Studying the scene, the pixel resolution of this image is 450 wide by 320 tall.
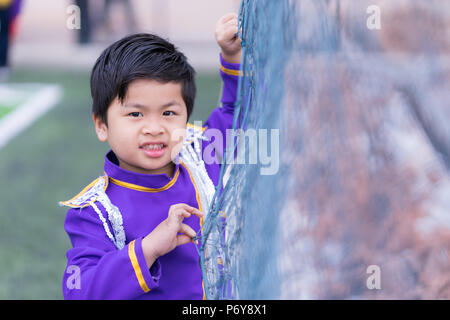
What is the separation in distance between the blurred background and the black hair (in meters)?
0.25

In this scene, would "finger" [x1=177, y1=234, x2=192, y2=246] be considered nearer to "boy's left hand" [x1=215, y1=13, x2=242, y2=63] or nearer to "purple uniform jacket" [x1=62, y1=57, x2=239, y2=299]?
"purple uniform jacket" [x1=62, y1=57, x2=239, y2=299]

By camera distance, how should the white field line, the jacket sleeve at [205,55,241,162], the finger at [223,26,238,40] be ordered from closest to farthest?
the finger at [223,26,238,40] → the jacket sleeve at [205,55,241,162] → the white field line

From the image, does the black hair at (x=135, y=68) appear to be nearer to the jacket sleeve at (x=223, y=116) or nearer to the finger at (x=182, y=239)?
the jacket sleeve at (x=223, y=116)

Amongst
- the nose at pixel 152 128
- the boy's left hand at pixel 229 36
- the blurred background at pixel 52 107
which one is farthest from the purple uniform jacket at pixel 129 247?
the blurred background at pixel 52 107

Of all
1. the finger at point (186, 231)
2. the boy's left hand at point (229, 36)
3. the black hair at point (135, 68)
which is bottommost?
the finger at point (186, 231)

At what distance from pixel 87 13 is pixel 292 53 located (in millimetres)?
7665

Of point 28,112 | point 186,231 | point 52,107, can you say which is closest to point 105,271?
point 186,231

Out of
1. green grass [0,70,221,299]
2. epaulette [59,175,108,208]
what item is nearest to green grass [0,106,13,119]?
green grass [0,70,221,299]

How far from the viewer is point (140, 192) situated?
1317mm

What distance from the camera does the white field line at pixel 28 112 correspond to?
15.8ft

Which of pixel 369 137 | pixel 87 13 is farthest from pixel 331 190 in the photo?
pixel 87 13

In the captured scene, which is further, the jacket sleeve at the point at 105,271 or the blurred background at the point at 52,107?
the blurred background at the point at 52,107

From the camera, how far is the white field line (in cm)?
480

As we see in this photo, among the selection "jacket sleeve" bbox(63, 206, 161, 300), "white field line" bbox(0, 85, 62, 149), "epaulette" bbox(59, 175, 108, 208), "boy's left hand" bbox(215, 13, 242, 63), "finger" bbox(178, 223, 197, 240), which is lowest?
"white field line" bbox(0, 85, 62, 149)
